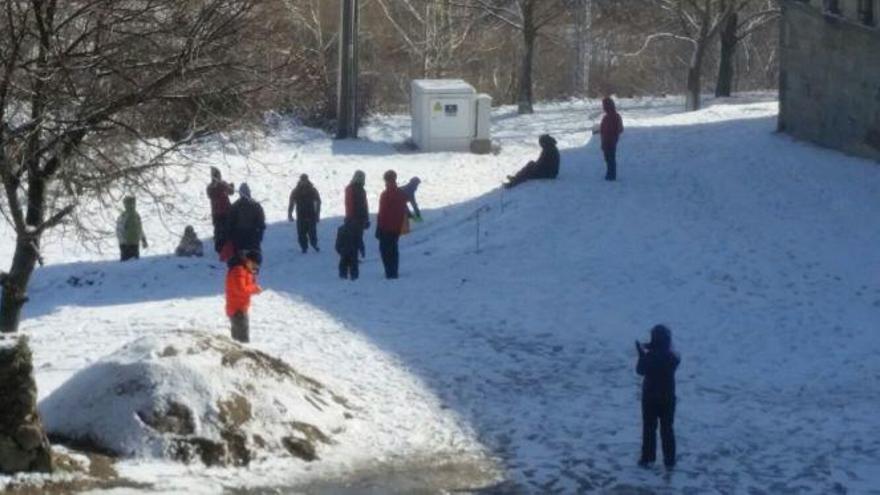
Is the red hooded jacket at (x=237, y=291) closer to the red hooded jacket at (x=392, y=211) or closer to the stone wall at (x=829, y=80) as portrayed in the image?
the red hooded jacket at (x=392, y=211)

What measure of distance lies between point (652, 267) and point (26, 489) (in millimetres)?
12426

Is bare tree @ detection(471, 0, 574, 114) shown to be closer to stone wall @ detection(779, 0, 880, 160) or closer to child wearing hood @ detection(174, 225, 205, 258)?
stone wall @ detection(779, 0, 880, 160)

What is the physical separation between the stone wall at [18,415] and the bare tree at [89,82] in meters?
2.57

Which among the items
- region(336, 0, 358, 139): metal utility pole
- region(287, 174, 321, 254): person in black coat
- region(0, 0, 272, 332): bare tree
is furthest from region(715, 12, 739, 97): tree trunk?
region(0, 0, 272, 332): bare tree

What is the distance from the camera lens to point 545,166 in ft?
94.7

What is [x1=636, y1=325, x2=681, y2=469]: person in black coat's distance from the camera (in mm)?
13680

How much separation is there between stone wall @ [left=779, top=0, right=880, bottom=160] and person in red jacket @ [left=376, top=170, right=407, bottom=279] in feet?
36.3

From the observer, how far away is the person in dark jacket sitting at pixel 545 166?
28.7 metres

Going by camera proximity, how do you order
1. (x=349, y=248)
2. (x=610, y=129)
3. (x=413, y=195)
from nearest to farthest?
(x=349, y=248), (x=610, y=129), (x=413, y=195)

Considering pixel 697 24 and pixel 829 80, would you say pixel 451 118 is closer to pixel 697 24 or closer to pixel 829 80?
pixel 829 80

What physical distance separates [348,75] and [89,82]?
2684 cm

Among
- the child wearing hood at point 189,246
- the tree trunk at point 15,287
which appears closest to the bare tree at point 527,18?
the child wearing hood at point 189,246

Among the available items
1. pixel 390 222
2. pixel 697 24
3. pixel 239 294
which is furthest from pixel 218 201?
pixel 697 24

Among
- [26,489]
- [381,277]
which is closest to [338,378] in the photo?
[26,489]
